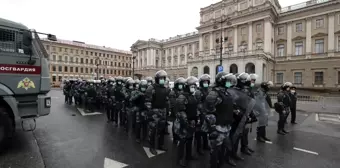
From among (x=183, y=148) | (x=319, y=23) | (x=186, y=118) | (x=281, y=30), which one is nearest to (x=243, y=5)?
(x=281, y=30)

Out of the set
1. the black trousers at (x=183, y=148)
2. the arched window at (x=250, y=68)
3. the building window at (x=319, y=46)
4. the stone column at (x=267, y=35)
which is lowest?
the black trousers at (x=183, y=148)

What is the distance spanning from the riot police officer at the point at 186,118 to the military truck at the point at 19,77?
4.06 m

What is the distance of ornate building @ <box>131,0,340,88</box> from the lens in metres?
35.8

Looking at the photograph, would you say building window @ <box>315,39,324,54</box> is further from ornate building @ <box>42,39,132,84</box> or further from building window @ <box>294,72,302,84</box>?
ornate building @ <box>42,39,132,84</box>

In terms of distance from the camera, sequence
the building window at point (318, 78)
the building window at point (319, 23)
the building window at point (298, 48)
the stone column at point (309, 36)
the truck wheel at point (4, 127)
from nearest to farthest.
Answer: the truck wheel at point (4, 127) < the building window at point (318, 78) < the building window at point (319, 23) < the stone column at point (309, 36) < the building window at point (298, 48)

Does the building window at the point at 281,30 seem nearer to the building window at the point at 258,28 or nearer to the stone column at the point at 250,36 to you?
the building window at the point at 258,28

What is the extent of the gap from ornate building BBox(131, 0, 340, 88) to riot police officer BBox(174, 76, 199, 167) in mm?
27843

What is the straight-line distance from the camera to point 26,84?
201 inches

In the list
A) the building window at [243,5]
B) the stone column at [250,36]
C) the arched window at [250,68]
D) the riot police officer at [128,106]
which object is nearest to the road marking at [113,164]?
the riot police officer at [128,106]

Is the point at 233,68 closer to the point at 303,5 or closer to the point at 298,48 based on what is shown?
the point at 298,48

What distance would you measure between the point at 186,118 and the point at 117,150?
2.47 meters

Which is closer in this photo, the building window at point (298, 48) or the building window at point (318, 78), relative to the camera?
the building window at point (318, 78)

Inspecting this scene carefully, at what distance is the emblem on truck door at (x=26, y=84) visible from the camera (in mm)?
5015

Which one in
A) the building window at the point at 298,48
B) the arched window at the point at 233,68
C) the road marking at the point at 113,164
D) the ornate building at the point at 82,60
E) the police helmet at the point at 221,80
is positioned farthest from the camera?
the ornate building at the point at 82,60
